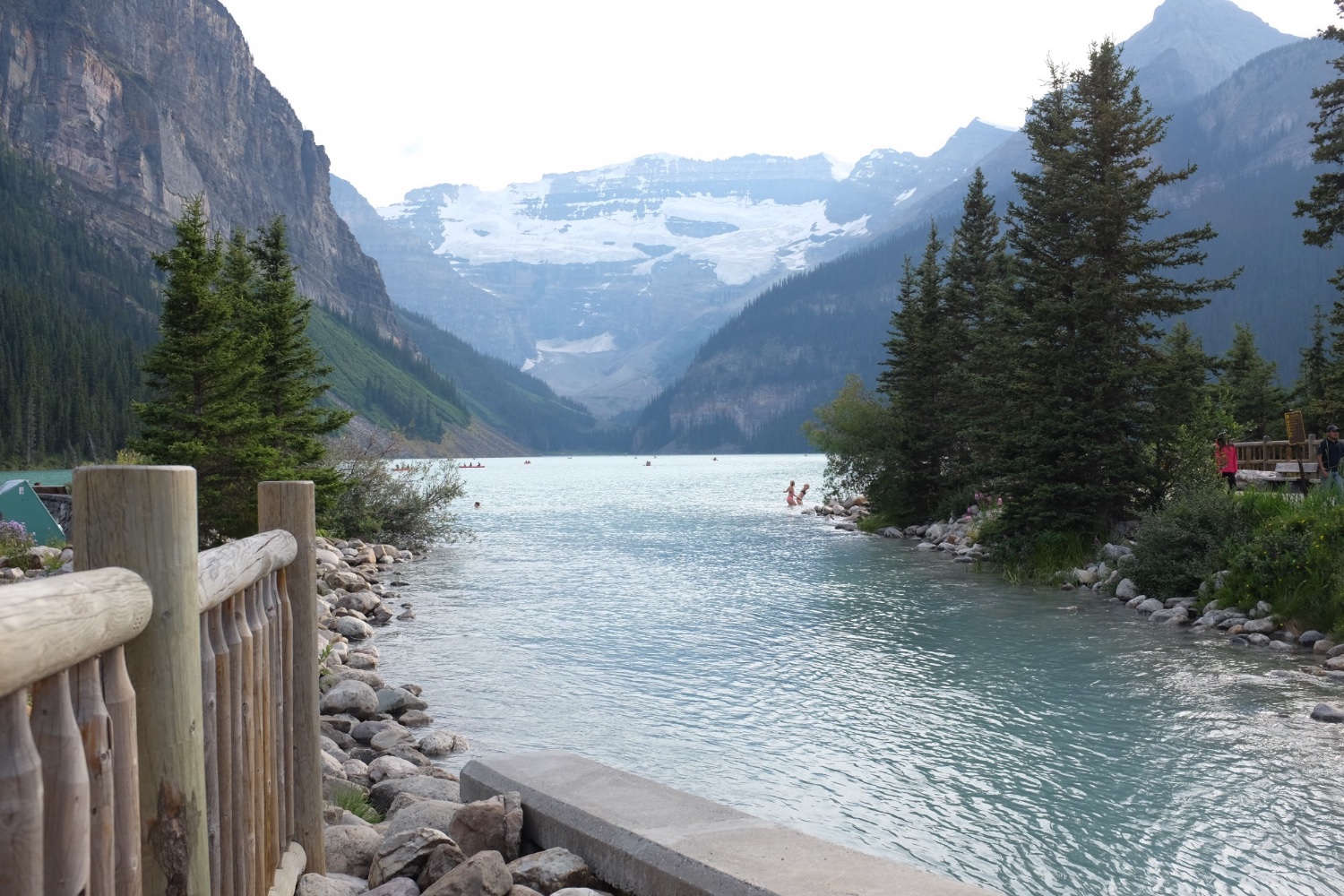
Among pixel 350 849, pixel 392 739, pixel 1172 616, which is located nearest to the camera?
pixel 350 849

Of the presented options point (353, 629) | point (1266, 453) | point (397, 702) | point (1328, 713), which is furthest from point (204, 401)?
point (1266, 453)

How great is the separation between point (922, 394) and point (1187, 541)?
18903 mm

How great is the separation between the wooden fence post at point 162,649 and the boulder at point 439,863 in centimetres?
292

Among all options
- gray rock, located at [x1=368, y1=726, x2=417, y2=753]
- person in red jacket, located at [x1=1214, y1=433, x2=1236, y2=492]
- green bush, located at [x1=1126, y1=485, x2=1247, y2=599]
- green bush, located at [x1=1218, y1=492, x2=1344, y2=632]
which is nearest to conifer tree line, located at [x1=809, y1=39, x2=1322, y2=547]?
person in red jacket, located at [x1=1214, y1=433, x2=1236, y2=492]

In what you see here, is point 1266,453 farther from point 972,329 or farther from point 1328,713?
point 1328,713

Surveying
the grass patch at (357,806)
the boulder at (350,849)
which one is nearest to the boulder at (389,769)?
the grass patch at (357,806)

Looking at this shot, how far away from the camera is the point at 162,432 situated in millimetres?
19953

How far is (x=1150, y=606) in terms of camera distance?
1839 centimetres

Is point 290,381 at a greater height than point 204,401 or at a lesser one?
greater

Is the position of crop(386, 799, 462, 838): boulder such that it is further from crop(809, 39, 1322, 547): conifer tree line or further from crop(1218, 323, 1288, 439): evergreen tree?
crop(1218, 323, 1288, 439): evergreen tree

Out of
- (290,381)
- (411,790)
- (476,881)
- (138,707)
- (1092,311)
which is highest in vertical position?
(1092,311)

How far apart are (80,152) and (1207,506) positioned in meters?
203

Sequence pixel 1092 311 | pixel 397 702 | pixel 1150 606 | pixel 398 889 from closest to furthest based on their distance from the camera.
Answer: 1. pixel 398 889
2. pixel 397 702
3. pixel 1150 606
4. pixel 1092 311

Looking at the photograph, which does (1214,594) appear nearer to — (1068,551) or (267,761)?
(1068,551)
